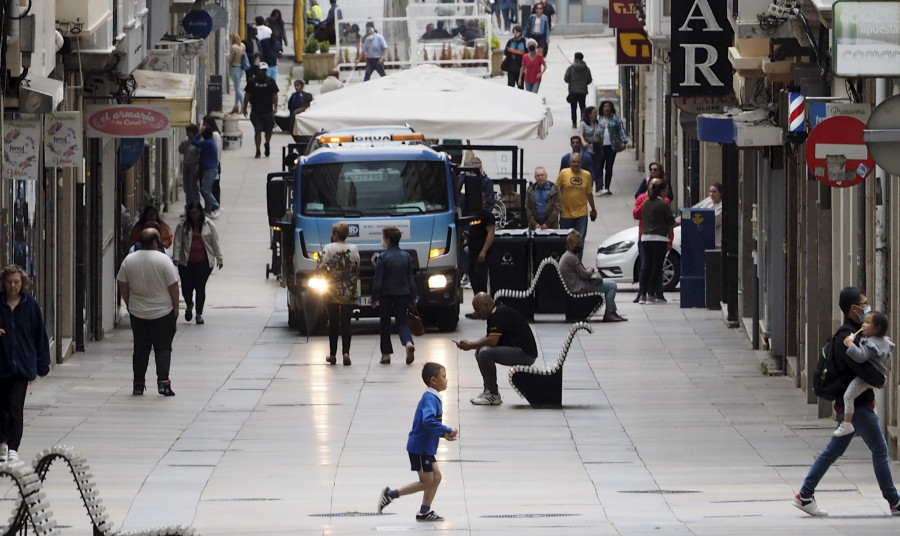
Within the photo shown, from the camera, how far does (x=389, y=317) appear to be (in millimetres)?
21156

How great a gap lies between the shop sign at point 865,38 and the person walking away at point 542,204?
15074mm

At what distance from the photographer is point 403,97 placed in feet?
101

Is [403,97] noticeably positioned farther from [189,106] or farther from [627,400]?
[627,400]

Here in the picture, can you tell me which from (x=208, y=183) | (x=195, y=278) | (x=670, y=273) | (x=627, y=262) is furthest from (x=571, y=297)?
(x=208, y=183)

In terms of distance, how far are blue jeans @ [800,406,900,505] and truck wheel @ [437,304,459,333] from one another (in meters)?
11.4

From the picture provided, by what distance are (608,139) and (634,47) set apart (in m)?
1.88

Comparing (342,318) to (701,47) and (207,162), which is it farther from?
(207,162)

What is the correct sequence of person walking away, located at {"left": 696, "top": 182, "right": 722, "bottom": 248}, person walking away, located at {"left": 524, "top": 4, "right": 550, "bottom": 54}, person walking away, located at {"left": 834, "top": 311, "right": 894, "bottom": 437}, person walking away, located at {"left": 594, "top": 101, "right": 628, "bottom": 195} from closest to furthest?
person walking away, located at {"left": 834, "top": 311, "right": 894, "bottom": 437} → person walking away, located at {"left": 696, "top": 182, "right": 722, "bottom": 248} → person walking away, located at {"left": 594, "top": 101, "right": 628, "bottom": 195} → person walking away, located at {"left": 524, "top": 4, "right": 550, "bottom": 54}

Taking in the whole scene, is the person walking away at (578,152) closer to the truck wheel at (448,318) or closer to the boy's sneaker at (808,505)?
the truck wheel at (448,318)

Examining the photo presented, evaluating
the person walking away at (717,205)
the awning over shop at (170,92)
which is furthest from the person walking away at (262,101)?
the person walking away at (717,205)

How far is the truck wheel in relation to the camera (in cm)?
2375

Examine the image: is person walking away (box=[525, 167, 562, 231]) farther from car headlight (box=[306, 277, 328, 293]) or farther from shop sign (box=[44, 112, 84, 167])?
shop sign (box=[44, 112, 84, 167])

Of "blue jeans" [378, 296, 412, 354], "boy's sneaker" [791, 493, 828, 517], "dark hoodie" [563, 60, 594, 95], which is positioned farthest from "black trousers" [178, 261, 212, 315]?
"dark hoodie" [563, 60, 594, 95]

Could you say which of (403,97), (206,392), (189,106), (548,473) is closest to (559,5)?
(403,97)
